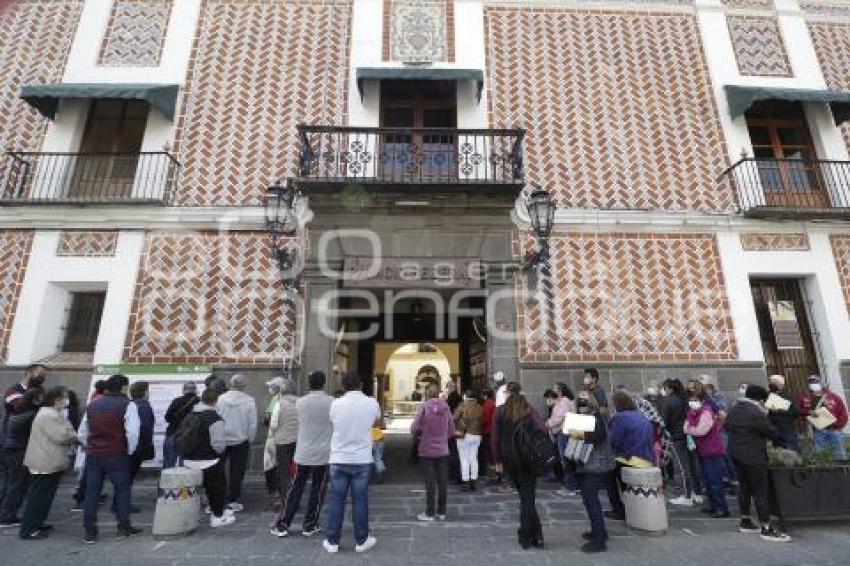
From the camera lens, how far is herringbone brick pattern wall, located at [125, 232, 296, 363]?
25.1 feet

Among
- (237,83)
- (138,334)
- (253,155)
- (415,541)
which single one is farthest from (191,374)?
(237,83)

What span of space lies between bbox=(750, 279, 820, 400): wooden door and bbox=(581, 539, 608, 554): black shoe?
19.2 ft

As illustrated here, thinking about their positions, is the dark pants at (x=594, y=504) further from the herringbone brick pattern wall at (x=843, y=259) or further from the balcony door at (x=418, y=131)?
the herringbone brick pattern wall at (x=843, y=259)

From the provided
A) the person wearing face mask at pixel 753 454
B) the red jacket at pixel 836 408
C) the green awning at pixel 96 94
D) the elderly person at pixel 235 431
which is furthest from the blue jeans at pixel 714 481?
the green awning at pixel 96 94

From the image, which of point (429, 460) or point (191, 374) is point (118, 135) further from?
point (429, 460)

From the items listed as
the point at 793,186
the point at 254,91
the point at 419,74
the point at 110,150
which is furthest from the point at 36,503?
the point at 793,186

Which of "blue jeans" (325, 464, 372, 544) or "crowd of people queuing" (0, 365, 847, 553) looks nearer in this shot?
"blue jeans" (325, 464, 372, 544)

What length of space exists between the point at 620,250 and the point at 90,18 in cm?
1137

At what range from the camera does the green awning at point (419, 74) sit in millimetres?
8539

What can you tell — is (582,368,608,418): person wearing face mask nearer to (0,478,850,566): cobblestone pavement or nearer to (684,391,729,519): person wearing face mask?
(684,391,729,519): person wearing face mask

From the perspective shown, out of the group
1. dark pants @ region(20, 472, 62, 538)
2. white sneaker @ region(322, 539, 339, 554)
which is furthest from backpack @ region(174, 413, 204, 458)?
white sneaker @ region(322, 539, 339, 554)

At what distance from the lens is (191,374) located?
7281 millimetres

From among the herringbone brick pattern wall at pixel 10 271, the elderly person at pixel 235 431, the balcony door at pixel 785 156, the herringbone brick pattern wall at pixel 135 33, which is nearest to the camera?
the elderly person at pixel 235 431

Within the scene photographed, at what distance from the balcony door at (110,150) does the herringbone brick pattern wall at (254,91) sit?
3.32 feet
